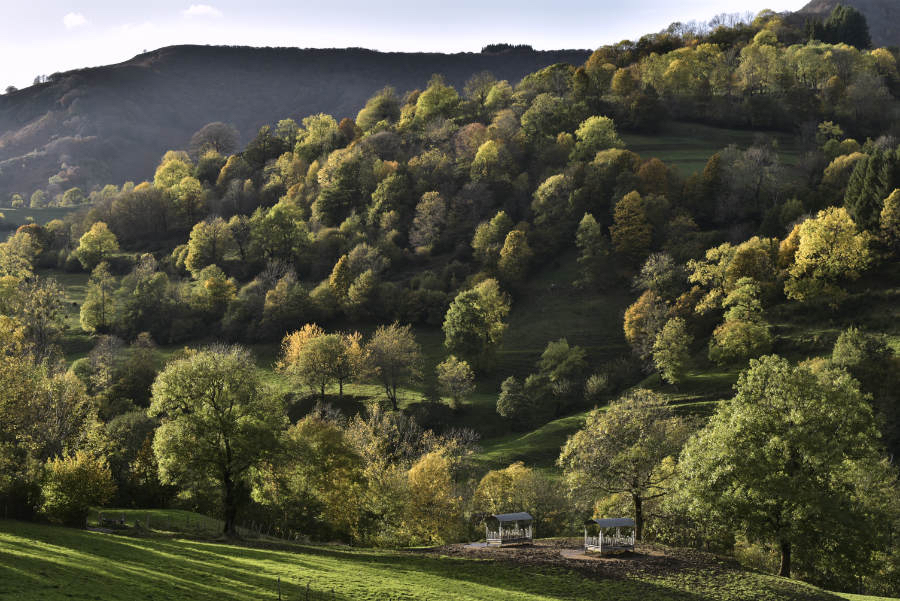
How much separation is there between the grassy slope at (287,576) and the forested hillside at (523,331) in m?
6.81

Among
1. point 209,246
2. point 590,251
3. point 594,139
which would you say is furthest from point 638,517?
point 209,246

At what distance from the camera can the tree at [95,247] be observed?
159750mm

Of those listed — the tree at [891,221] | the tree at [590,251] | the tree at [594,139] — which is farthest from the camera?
the tree at [594,139]

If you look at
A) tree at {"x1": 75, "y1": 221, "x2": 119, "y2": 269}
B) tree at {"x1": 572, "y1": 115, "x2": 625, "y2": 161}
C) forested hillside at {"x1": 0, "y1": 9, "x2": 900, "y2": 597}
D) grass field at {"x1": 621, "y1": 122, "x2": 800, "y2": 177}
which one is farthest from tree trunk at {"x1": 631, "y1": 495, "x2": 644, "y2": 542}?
tree at {"x1": 75, "y1": 221, "x2": 119, "y2": 269}

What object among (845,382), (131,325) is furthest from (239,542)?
(131,325)

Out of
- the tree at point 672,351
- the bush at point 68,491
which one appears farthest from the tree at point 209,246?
the bush at point 68,491

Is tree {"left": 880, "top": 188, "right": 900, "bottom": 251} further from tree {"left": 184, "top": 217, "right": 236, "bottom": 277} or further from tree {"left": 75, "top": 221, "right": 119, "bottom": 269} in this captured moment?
tree {"left": 75, "top": 221, "right": 119, "bottom": 269}

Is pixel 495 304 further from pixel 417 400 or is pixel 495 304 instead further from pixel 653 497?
pixel 653 497

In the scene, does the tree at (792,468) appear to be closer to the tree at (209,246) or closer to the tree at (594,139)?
the tree at (594,139)

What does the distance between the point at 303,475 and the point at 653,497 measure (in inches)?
1163

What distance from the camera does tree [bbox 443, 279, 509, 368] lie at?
108 metres

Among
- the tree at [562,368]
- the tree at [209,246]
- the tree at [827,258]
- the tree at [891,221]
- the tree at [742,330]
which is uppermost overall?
the tree at [209,246]

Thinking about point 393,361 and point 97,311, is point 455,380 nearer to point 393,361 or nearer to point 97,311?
point 393,361

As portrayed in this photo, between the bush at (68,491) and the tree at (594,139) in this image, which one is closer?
the bush at (68,491)
